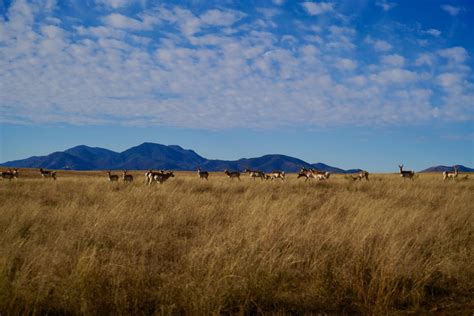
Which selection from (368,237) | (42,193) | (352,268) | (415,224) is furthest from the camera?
(42,193)

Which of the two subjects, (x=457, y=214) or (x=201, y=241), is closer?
(x=201, y=241)

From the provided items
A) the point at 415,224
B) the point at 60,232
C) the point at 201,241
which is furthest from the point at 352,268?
the point at 60,232

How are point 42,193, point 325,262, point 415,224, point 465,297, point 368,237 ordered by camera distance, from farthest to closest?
point 42,193 < point 415,224 < point 368,237 < point 325,262 < point 465,297

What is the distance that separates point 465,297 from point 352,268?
4.79ft

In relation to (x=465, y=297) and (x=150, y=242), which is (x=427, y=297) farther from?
(x=150, y=242)

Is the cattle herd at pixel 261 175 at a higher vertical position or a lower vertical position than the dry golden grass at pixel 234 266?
higher

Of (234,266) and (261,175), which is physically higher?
(261,175)

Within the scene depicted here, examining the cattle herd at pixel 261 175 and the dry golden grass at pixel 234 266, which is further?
the cattle herd at pixel 261 175

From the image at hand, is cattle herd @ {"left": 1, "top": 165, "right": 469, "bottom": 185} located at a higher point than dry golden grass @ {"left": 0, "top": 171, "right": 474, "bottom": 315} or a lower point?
higher

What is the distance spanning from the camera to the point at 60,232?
6887mm

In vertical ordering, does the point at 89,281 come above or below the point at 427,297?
above

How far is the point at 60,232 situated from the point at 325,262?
5.08 metres

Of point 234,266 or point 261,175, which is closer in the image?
point 234,266

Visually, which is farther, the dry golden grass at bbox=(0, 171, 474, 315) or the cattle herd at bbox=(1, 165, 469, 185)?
the cattle herd at bbox=(1, 165, 469, 185)
